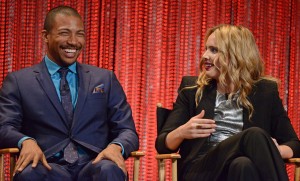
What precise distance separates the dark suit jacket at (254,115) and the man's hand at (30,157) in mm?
691

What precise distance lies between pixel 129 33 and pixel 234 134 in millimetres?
1379

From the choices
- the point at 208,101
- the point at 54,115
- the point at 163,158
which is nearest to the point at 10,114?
the point at 54,115

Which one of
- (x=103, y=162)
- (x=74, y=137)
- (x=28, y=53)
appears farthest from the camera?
(x=28, y=53)

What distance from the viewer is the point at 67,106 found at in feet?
11.5

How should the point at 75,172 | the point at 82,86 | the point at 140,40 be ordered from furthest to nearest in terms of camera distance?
1. the point at 140,40
2. the point at 82,86
3. the point at 75,172

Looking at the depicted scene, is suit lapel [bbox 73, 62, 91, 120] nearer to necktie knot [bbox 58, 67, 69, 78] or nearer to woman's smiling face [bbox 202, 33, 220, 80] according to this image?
necktie knot [bbox 58, 67, 69, 78]

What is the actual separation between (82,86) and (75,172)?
1.54 ft

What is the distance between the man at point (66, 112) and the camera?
3.34 m

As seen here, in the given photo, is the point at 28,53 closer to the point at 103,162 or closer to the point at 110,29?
the point at 110,29

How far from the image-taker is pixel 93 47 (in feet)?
15.2

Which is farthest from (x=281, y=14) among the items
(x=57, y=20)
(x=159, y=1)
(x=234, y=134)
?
(x=57, y=20)

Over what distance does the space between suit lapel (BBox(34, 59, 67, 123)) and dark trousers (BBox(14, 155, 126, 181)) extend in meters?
0.27

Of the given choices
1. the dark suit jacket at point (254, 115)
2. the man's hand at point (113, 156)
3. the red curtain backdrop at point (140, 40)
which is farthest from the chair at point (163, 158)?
the red curtain backdrop at point (140, 40)

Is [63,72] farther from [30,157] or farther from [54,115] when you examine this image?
[30,157]
